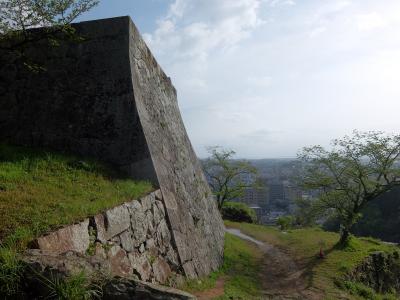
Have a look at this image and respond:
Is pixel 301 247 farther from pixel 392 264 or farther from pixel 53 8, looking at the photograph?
pixel 53 8

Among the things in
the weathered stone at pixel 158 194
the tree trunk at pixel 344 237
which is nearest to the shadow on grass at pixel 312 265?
the tree trunk at pixel 344 237

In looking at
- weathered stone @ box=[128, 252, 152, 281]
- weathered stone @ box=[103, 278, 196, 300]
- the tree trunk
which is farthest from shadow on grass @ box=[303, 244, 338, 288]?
weathered stone @ box=[103, 278, 196, 300]

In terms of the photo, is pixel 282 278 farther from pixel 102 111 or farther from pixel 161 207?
pixel 102 111

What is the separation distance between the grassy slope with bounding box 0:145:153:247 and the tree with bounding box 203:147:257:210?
23.0m

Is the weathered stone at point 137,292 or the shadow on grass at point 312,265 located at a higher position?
the weathered stone at point 137,292

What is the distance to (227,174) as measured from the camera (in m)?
31.4

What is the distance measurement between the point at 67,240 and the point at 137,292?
6.41ft

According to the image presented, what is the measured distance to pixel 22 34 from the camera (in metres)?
9.42

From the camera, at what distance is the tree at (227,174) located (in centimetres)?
3133

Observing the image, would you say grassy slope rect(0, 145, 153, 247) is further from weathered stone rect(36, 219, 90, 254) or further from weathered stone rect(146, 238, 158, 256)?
weathered stone rect(146, 238, 158, 256)

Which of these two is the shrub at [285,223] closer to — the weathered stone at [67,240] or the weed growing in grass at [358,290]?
the weed growing in grass at [358,290]

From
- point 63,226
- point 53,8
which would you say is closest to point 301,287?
point 63,226

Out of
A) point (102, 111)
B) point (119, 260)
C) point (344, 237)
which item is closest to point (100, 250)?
point (119, 260)

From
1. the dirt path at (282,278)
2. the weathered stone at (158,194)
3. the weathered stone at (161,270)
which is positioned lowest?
the dirt path at (282,278)
